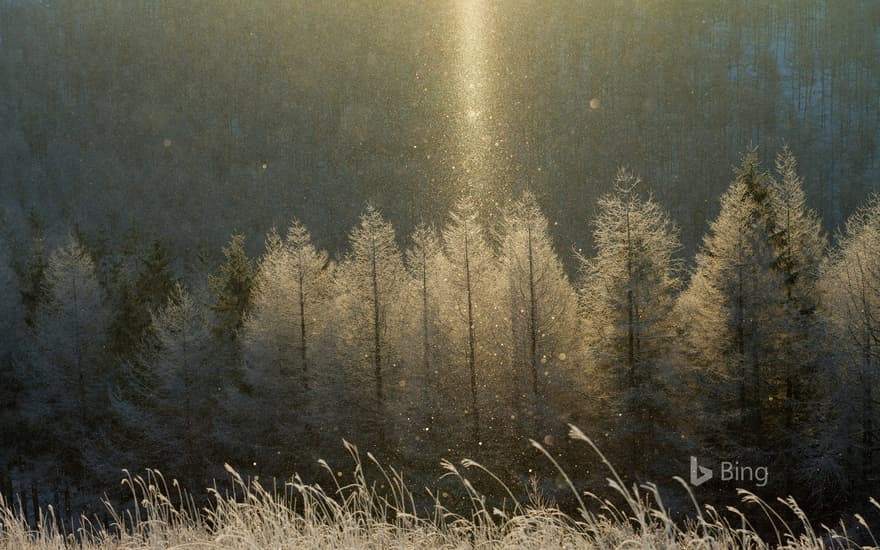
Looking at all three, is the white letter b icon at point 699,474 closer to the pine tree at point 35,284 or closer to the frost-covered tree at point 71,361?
the frost-covered tree at point 71,361

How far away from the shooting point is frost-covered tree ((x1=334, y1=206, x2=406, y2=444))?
3275 cm

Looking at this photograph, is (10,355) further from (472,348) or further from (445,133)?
(445,133)

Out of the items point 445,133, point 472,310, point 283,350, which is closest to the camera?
point 472,310

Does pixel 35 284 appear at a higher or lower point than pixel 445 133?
lower

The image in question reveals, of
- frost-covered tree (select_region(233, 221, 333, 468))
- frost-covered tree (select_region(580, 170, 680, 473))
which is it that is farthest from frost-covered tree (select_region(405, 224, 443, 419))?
frost-covered tree (select_region(580, 170, 680, 473))

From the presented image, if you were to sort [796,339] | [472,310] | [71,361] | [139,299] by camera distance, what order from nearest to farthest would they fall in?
1. [796,339]
2. [472,310]
3. [71,361]
4. [139,299]

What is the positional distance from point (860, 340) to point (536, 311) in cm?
1225

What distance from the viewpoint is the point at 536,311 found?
30.2 m

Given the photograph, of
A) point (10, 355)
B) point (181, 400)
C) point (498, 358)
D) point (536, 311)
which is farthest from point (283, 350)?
point (10, 355)

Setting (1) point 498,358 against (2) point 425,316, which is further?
(2) point 425,316

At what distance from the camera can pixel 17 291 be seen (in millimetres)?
45719

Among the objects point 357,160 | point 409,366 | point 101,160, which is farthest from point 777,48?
point 409,366

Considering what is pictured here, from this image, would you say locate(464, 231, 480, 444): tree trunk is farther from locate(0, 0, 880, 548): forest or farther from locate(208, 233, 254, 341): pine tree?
locate(208, 233, 254, 341): pine tree

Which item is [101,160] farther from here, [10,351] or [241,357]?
[241,357]
